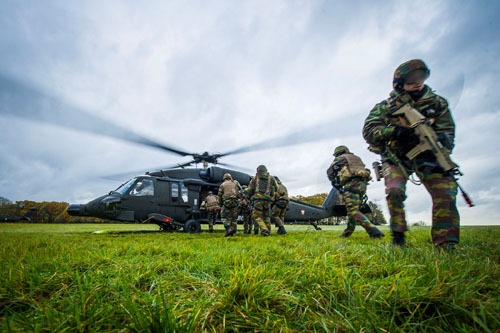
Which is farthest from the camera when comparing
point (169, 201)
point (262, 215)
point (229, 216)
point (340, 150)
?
point (169, 201)

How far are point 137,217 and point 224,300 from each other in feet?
28.4

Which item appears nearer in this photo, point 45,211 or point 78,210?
point 78,210

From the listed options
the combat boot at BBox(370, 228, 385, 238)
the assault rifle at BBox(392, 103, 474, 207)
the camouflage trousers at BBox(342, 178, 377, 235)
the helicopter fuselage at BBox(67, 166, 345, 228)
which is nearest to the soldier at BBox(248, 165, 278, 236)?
the camouflage trousers at BBox(342, 178, 377, 235)

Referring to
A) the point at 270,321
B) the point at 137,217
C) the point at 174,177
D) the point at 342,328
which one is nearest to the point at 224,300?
the point at 270,321

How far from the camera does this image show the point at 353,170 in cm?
513

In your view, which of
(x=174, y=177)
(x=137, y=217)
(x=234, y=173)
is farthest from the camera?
(x=234, y=173)

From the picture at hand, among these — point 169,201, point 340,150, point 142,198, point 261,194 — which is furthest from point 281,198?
point 142,198

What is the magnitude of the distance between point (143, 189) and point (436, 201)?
8723 millimetres

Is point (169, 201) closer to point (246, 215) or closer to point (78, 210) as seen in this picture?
point (78, 210)

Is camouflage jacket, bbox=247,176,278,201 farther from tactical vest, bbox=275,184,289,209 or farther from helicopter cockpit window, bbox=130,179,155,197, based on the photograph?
helicopter cockpit window, bbox=130,179,155,197

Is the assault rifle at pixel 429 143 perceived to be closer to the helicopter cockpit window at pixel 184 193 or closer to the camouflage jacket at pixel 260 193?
the camouflage jacket at pixel 260 193

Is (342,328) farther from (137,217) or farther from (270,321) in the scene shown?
(137,217)

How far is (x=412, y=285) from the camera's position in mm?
1034

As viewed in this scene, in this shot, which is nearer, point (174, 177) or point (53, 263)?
point (53, 263)
